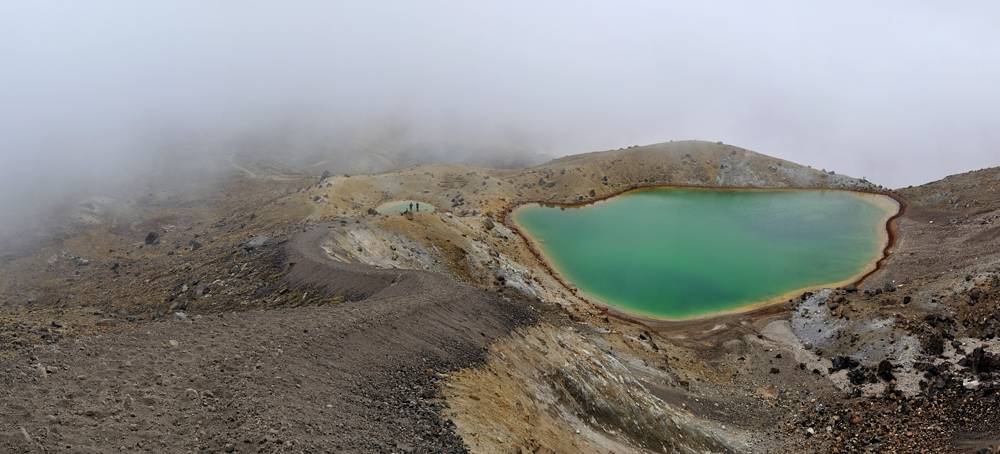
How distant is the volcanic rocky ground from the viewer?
1362 centimetres

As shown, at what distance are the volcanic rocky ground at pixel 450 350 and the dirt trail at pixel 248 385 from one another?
0.06m

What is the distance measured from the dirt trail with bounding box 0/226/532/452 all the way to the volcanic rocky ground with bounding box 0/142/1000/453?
64 millimetres

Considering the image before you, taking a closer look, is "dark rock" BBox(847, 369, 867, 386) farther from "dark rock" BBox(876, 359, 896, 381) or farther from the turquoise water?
the turquoise water

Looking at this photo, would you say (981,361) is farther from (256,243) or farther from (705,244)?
(256,243)

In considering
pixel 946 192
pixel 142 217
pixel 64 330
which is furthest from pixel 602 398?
pixel 142 217

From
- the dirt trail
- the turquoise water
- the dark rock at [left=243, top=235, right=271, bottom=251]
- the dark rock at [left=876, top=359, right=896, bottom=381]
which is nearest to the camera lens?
the dirt trail

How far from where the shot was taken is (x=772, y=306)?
44.3 metres

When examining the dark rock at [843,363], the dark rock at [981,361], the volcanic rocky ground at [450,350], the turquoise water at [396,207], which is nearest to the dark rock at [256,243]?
the volcanic rocky ground at [450,350]

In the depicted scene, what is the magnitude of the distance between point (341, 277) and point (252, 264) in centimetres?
805

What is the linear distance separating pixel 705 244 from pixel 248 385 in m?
50.6

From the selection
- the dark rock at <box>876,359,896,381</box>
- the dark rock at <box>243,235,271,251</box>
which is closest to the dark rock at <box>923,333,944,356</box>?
the dark rock at <box>876,359,896,381</box>

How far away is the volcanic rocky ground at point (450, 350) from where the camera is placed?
1362 centimetres

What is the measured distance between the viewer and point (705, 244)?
57625 millimetres

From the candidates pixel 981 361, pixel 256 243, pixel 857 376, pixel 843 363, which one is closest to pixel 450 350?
pixel 256 243
